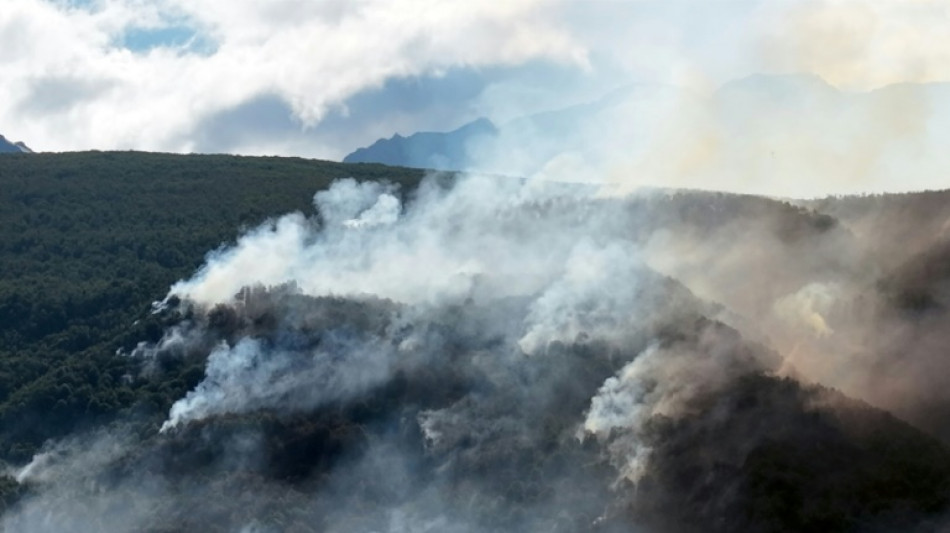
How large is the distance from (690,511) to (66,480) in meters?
45.7

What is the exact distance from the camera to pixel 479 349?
8944 centimetres

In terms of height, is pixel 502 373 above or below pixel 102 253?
below

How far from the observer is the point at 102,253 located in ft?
435

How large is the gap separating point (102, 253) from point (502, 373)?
209 ft

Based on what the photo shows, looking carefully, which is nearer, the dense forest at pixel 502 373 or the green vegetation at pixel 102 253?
the dense forest at pixel 502 373

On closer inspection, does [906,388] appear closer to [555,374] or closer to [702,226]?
[555,374]

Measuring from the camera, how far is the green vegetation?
10025 centimetres

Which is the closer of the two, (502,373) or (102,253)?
(502,373)

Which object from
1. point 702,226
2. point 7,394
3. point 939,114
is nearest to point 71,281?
point 7,394

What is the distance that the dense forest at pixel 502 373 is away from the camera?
6700cm

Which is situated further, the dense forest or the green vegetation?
the green vegetation

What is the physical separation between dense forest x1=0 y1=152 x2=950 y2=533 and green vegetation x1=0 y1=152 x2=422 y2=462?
52 cm

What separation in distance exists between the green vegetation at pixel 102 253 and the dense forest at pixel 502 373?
0.52 meters

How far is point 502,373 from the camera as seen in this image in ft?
278
